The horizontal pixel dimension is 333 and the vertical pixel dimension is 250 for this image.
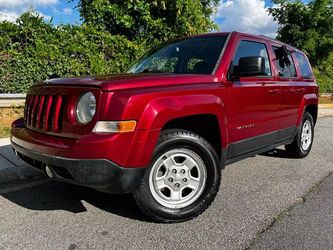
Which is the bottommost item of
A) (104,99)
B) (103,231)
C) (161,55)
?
(103,231)

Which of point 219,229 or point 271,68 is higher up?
point 271,68

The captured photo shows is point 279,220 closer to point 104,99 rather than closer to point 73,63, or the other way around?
point 104,99

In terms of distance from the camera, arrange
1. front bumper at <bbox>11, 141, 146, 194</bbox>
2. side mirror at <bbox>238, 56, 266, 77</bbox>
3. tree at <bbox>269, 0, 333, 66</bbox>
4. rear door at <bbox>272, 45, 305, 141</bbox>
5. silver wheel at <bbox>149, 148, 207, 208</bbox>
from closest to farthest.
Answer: front bumper at <bbox>11, 141, 146, 194</bbox> → silver wheel at <bbox>149, 148, 207, 208</bbox> → side mirror at <bbox>238, 56, 266, 77</bbox> → rear door at <bbox>272, 45, 305, 141</bbox> → tree at <bbox>269, 0, 333, 66</bbox>

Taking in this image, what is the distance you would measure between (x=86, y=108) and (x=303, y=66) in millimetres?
4368

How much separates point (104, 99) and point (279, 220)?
6.73 ft

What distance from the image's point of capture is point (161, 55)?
16.9 feet

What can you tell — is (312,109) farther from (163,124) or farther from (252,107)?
(163,124)

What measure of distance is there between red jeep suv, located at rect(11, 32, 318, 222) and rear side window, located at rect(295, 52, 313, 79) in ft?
4.77

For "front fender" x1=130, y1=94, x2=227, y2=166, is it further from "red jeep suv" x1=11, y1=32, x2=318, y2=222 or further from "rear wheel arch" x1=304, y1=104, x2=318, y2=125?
"rear wheel arch" x1=304, y1=104, x2=318, y2=125

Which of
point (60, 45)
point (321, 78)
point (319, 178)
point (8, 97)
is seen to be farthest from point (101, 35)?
point (321, 78)

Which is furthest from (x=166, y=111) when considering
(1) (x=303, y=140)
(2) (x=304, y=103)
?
(1) (x=303, y=140)

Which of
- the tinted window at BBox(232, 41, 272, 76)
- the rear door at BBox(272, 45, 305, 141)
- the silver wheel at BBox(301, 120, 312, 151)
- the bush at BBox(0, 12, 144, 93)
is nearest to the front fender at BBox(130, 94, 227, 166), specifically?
the tinted window at BBox(232, 41, 272, 76)

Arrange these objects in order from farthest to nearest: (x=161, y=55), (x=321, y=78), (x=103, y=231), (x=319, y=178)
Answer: (x=321, y=78) → (x=319, y=178) → (x=161, y=55) → (x=103, y=231)

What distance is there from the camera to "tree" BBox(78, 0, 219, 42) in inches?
466
